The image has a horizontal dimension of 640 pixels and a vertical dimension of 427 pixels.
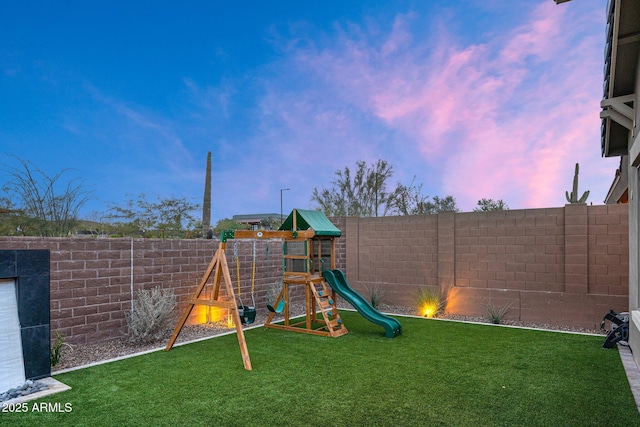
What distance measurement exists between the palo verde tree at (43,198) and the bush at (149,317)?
2843 mm

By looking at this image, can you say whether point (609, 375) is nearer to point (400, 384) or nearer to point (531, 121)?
point (400, 384)

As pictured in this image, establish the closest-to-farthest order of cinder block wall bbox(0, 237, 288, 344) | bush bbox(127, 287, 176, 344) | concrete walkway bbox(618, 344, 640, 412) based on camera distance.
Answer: concrete walkway bbox(618, 344, 640, 412)
cinder block wall bbox(0, 237, 288, 344)
bush bbox(127, 287, 176, 344)

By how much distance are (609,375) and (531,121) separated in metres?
7.62

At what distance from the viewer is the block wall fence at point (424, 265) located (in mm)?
5539

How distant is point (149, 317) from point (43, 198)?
3.59 m

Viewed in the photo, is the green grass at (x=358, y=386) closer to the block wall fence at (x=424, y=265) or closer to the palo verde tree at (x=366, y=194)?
the block wall fence at (x=424, y=265)

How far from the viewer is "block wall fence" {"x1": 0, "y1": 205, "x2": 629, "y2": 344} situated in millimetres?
5539

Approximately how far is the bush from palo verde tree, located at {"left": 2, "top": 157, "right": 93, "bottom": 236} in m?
2.84

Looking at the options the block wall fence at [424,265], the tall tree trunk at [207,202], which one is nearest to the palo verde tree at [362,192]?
the tall tree trunk at [207,202]

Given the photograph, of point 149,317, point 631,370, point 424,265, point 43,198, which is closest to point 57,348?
point 149,317

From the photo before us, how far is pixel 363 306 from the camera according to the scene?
21.7 ft

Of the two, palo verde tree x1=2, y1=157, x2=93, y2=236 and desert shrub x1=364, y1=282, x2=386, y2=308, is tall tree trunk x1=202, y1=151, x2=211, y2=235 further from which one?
desert shrub x1=364, y1=282, x2=386, y2=308

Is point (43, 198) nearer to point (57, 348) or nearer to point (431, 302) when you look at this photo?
point (57, 348)

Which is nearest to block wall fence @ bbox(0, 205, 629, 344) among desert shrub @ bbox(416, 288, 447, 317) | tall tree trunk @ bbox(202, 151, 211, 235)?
desert shrub @ bbox(416, 288, 447, 317)
